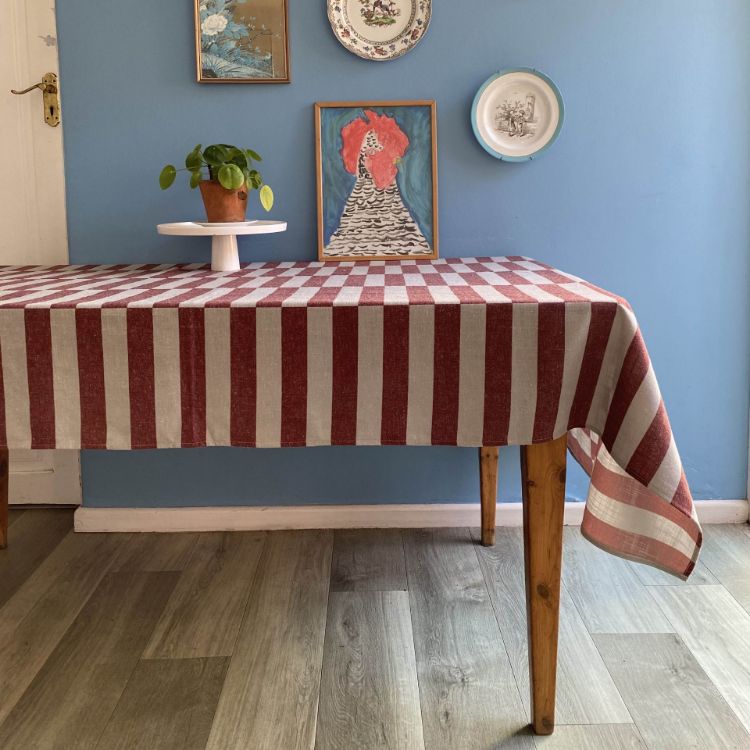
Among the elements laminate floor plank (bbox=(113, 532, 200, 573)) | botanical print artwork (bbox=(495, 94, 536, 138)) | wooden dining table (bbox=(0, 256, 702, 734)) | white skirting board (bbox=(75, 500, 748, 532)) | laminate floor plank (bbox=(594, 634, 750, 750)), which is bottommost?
laminate floor plank (bbox=(113, 532, 200, 573))

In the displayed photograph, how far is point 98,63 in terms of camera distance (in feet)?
7.47

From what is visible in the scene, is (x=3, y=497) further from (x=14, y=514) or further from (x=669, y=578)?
(x=669, y=578)

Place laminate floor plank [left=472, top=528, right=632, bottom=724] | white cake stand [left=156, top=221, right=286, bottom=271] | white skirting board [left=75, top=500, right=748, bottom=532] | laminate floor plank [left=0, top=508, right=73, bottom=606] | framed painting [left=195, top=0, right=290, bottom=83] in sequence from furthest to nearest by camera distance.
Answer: white skirting board [left=75, top=500, right=748, bottom=532] < framed painting [left=195, top=0, right=290, bottom=83] < laminate floor plank [left=0, top=508, right=73, bottom=606] < white cake stand [left=156, top=221, right=286, bottom=271] < laminate floor plank [left=472, top=528, right=632, bottom=724]

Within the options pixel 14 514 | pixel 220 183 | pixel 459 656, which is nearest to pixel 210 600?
pixel 459 656

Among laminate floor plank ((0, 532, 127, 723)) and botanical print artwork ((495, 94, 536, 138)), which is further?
botanical print artwork ((495, 94, 536, 138))

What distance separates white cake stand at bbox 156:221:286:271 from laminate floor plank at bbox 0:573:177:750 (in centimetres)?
78

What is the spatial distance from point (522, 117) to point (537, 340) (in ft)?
3.47

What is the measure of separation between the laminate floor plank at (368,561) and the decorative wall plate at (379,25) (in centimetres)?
126

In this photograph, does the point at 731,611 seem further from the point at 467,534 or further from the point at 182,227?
the point at 182,227

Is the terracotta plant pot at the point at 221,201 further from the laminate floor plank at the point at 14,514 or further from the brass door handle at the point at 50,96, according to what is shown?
the laminate floor plank at the point at 14,514

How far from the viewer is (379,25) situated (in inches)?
88.4

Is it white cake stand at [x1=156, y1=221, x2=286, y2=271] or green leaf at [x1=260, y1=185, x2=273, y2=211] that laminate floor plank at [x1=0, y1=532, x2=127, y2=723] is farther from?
green leaf at [x1=260, y1=185, x2=273, y2=211]

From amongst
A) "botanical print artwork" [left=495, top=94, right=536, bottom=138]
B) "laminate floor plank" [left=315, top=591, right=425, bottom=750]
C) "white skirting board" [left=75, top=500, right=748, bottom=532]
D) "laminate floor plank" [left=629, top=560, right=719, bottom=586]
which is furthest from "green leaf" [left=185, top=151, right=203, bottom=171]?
"laminate floor plank" [left=629, top=560, right=719, bottom=586]

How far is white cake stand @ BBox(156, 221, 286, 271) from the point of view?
6.51 ft
